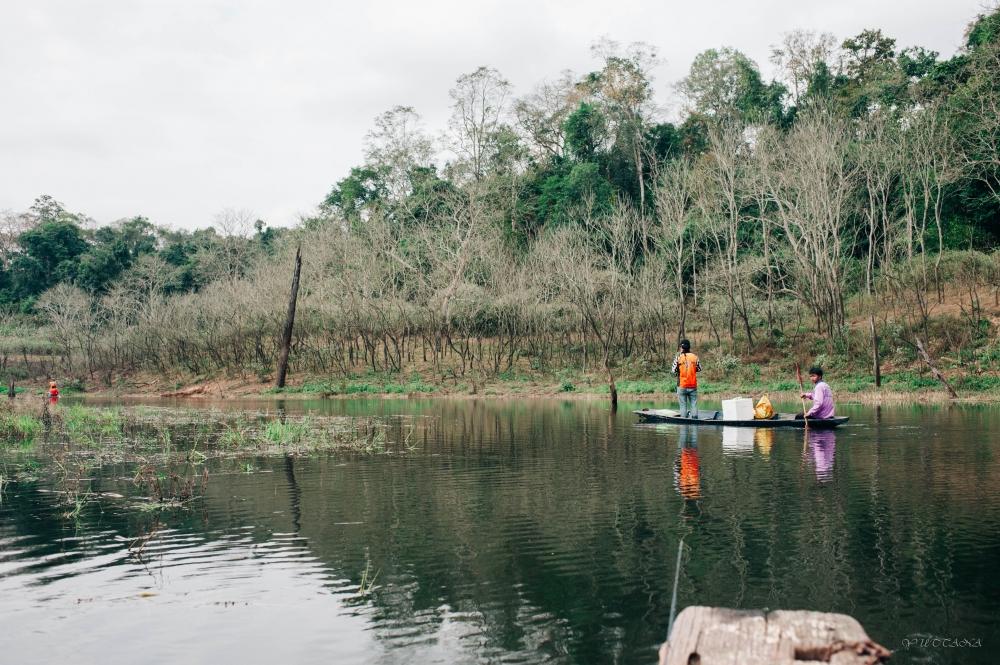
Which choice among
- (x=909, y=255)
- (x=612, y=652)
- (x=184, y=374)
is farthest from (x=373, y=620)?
(x=184, y=374)

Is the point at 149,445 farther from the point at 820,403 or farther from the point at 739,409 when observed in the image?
the point at 820,403

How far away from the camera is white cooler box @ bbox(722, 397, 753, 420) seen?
20.2m

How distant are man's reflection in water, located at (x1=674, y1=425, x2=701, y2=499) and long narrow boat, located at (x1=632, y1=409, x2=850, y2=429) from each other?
1.20m

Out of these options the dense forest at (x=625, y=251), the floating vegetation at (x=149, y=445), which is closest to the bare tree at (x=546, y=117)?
the dense forest at (x=625, y=251)

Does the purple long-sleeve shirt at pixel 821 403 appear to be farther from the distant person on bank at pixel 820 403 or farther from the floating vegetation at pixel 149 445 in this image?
the floating vegetation at pixel 149 445

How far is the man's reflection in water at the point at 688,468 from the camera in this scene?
38.5 feet

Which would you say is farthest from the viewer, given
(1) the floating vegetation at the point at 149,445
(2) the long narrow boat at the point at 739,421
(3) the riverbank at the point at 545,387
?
(3) the riverbank at the point at 545,387

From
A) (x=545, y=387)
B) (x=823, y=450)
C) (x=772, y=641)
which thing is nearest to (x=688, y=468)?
(x=823, y=450)

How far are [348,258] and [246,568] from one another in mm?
41069

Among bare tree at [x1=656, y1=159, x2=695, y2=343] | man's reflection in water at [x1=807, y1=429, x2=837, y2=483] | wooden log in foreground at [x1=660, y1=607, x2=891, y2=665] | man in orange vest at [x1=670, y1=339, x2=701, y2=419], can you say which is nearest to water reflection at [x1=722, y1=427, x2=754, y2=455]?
man in orange vest at [x1=670, y1=339, x2=701, y2=419]

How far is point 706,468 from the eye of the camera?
13.8 meters

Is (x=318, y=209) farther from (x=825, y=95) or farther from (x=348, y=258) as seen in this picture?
(x=825, y=95)

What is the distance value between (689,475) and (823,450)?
4105 mm

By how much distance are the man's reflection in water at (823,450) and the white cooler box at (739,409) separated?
1617 mm
